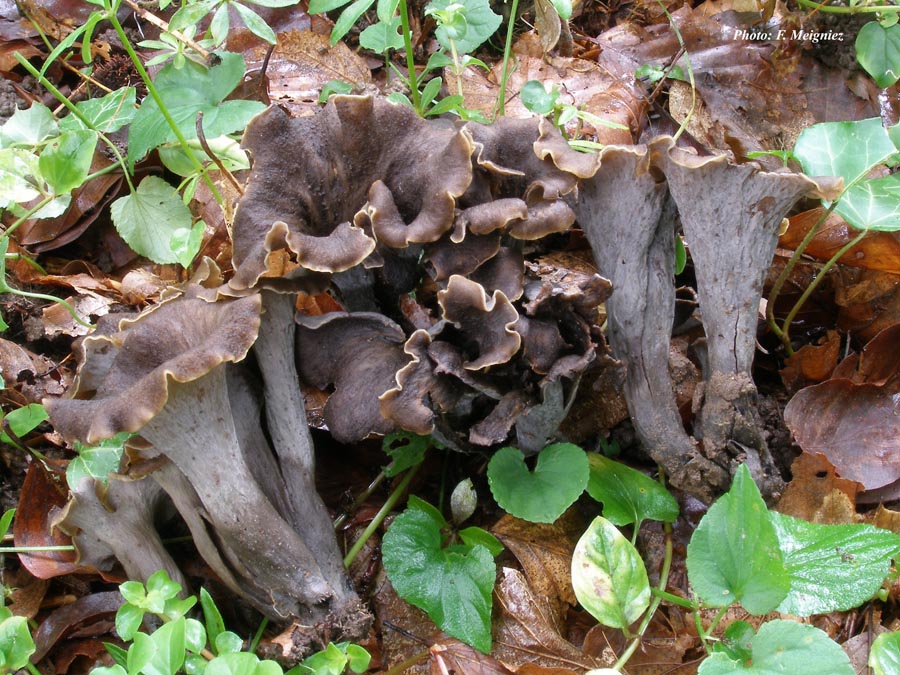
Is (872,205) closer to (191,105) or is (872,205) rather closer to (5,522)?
(191,105)

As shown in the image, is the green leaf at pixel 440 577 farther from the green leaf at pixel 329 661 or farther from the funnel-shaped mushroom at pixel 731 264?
the funnel-shaped mushroom at pixel 731 264

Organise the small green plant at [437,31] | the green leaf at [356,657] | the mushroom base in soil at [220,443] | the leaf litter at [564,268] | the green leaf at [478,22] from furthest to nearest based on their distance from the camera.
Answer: the green leaf at [478,22], the small green plant at [437,31], the leaf litter at [564,268], the green leaf at [356,657], the mushroom base in soil at [220,443]

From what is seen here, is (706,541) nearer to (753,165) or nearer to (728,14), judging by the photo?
(753,165)

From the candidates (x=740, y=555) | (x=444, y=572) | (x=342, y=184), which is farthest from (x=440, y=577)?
(x=342, y=184)

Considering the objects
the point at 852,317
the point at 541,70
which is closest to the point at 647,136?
the point at 541,70

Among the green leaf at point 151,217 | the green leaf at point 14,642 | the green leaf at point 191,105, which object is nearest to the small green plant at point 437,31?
the green leaf at point 191,105

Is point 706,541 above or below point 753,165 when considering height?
below
